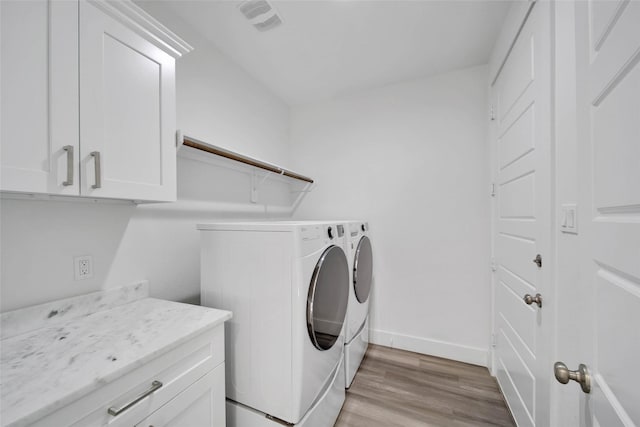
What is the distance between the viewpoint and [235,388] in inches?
48.0

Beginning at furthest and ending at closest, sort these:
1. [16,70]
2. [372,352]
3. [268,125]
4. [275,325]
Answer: [268,125]
[372,352]
[275,325]
[16,70]

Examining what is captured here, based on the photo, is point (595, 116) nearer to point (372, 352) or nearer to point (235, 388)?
point (235, 388)

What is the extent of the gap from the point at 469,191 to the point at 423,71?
115cm

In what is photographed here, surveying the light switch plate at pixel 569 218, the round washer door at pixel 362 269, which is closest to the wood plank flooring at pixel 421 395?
the round washer door at pixel 362 269

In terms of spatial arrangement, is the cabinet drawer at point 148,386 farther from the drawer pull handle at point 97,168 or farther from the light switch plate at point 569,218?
the light switch plate at point 569,218

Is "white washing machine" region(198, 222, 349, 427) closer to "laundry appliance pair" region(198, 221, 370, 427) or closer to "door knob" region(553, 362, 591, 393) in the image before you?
"laundry appliance pair" region(198, 221, 370, 427)

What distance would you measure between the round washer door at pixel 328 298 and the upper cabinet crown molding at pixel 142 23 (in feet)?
4.20

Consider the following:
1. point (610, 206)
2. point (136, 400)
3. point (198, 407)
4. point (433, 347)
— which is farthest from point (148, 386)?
point (433, 347)

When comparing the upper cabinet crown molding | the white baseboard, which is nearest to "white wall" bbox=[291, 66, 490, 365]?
the white baseboard

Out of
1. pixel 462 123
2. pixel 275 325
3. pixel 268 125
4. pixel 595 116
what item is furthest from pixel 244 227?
A: pixel 462 123

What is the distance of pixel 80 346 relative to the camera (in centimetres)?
81

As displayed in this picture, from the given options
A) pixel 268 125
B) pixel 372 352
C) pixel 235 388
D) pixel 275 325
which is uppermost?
pixel 268 125

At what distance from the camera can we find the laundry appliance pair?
1.08 metres

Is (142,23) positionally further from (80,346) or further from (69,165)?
(80,346)
